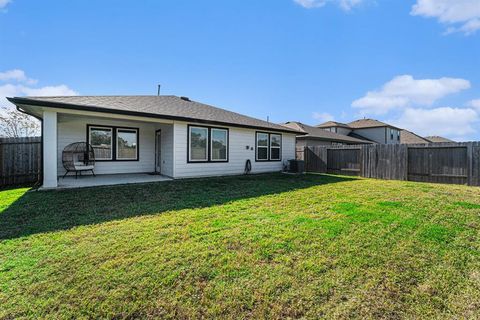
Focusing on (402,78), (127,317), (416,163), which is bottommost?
(127,317)

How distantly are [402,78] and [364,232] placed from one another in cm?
1714

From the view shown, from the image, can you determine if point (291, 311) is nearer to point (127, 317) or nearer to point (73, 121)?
point (127, 317)

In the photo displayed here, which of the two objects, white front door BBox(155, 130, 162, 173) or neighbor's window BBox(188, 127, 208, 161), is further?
white front door BBox(155, 130, 162, 173)

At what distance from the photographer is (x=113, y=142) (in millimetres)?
10148

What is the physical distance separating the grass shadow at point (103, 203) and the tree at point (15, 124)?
600 inches

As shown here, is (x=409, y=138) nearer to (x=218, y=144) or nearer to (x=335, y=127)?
(x=335, y=127)

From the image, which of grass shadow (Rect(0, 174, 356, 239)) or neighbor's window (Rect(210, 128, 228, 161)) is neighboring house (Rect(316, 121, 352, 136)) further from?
grass shadow (Rect(0, 174, 356, 239))

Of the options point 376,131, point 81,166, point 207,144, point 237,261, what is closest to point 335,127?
point 376,131

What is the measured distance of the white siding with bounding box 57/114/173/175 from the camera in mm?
9234

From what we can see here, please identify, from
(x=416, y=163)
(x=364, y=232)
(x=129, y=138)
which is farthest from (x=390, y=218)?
(x=129, y=138)

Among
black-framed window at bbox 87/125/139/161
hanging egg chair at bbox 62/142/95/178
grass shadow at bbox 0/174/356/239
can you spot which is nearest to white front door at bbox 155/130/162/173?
black-framed window at bbox 87/125/139/161

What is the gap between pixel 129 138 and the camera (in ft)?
34.7

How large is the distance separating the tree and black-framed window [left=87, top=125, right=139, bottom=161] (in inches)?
458

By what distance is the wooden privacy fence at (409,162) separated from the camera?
9172mm
